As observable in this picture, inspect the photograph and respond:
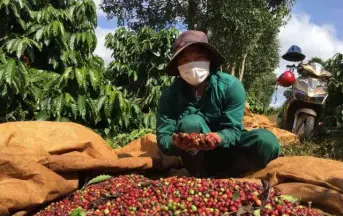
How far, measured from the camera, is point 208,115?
8.50 feet

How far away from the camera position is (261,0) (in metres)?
10.8

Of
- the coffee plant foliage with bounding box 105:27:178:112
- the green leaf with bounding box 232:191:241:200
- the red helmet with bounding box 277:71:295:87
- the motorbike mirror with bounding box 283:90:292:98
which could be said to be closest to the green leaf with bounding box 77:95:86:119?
the coffee plant foliage with bounding box 105:27:178:112

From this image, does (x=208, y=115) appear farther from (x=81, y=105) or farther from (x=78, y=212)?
(x=81, y=105)

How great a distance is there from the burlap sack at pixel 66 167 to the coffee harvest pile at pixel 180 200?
105 mm

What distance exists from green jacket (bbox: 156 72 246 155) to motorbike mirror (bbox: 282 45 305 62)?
2.84m

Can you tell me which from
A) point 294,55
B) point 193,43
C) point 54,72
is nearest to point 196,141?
point 193,43

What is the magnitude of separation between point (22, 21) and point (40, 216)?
2.46 meters

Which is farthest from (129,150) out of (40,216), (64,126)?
(40,216)

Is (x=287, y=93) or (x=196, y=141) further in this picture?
(x=287, y=93)

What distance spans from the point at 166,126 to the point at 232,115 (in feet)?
1.22

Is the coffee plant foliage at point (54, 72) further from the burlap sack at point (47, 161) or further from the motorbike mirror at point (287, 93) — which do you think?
the motorbike mirror at point (287, 93)

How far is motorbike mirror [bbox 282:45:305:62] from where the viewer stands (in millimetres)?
5277

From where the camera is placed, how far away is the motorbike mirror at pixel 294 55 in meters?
5.28

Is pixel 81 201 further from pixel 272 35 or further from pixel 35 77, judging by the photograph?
pixel 272 35
